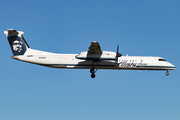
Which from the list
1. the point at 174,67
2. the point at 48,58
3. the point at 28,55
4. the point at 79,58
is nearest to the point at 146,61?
the point at 174,67

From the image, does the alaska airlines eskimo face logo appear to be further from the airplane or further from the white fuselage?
the white fuselage

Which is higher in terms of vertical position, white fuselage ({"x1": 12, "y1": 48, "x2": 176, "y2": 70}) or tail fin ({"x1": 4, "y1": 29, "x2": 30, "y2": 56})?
tail fin ({"x1": 4, "y1": 29, "x2": 30, "y2": 56})

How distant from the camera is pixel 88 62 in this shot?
32906mm

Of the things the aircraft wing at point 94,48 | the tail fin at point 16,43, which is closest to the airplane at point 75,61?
the tail fin at point 16,43

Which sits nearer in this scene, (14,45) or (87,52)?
(87,52)

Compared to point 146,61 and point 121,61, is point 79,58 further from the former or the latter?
point 146,61

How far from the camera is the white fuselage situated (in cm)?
3291

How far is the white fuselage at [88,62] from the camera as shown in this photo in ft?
108

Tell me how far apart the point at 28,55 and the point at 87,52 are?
7.59 metres

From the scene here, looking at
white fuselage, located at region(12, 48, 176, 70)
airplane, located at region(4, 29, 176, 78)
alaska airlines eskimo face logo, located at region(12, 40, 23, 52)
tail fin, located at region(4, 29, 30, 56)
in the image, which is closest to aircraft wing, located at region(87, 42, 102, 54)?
airplane, located at region(4, 29, 176, 78)

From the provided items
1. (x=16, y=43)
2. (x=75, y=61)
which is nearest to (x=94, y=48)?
(x=75, y=61)

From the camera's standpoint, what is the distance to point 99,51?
31.2m

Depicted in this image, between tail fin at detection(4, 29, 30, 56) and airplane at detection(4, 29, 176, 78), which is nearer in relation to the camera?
airplane at detection(4, 29, 176, 78)

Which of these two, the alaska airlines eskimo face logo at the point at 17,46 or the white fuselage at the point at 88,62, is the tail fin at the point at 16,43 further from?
the white fuselage at the point at 88,62
